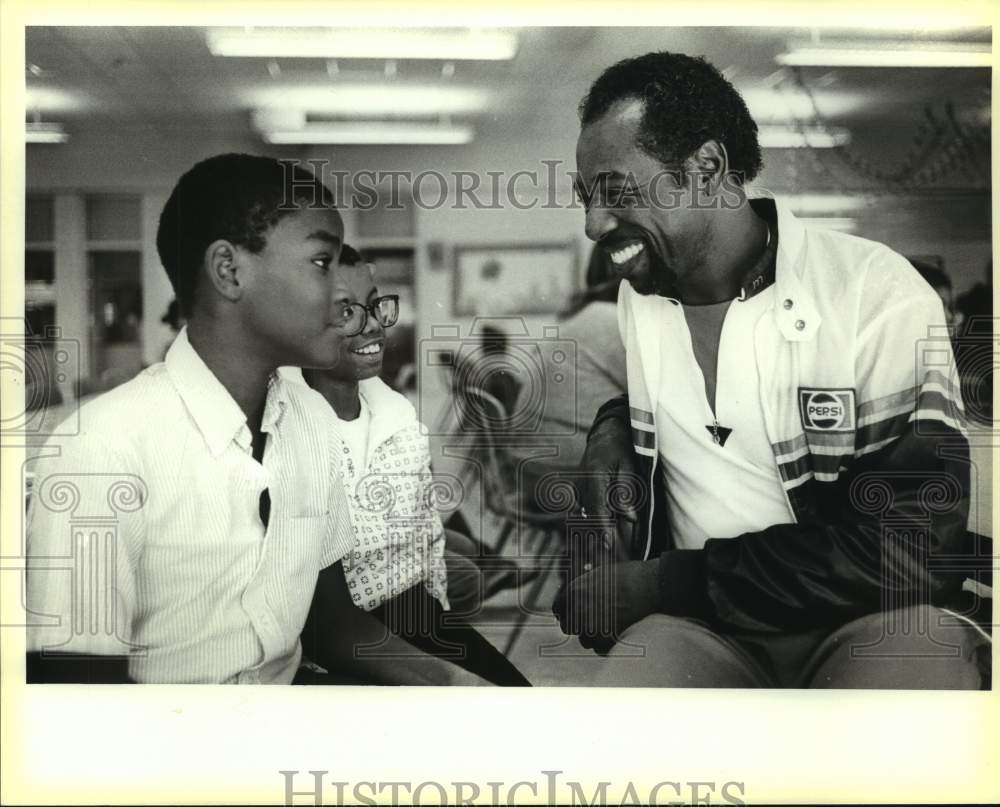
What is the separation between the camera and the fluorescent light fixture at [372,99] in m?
3.35

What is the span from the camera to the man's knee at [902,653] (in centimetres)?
340

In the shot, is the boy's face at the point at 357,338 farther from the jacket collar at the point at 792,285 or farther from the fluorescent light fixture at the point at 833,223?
the fluorescent light fixture at the point at 833,223

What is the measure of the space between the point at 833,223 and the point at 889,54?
571 mm

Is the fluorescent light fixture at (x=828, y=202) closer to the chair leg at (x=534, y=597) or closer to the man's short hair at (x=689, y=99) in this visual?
the man's short hair at (x=689, y=99)

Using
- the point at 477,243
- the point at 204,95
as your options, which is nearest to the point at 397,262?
the point at 477,243

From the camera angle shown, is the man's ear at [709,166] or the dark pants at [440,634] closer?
the man's ear at [709,166]

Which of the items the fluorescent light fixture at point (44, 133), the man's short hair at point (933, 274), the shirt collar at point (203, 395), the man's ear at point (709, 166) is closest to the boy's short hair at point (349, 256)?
the shirt collar at point (203, 395)

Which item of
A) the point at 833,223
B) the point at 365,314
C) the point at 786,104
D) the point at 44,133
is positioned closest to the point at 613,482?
the point at 365,314

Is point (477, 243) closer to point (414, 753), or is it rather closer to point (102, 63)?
point (102, 63)

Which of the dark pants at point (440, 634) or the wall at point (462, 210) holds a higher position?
the wall at point (462, 210)

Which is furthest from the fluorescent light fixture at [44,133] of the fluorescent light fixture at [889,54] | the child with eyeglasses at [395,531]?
the fluorescent light fixture at [889,54]

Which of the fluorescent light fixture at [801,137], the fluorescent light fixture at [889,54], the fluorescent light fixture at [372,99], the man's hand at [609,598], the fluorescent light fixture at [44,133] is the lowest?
the man's hand at [609,598]

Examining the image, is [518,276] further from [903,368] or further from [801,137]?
[903,368]

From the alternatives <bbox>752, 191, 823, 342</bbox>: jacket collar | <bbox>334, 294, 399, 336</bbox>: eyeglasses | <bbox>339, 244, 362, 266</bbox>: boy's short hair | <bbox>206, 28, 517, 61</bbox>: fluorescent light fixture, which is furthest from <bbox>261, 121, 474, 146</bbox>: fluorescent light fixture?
<bbox>752, 191, 823, 342</bbox>: jacket collar
